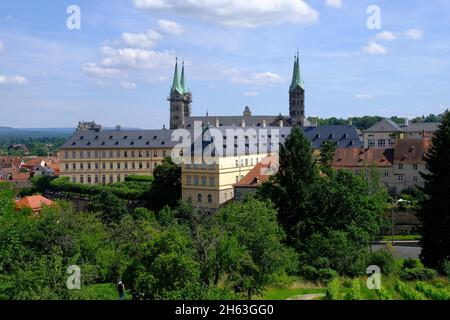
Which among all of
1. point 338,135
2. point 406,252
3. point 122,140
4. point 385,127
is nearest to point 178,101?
point 122,140

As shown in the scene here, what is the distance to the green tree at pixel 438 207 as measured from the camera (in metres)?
34.4

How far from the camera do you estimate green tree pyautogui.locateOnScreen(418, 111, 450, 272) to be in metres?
34.4

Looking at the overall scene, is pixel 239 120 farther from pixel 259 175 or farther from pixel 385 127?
pixel 259 175

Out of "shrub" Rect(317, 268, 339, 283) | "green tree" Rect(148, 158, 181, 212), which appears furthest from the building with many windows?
"shrub" Rect(317, 268, 339, 283)

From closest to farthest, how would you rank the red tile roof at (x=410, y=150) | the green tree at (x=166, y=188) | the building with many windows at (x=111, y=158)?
the red tile roof at (x=410, y=150), the green tree at (x=166, y=188), the building with many windows at (x=111, y=158)

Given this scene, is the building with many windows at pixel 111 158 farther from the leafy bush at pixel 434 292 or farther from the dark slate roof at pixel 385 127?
the leafy bush at pixel 434 292

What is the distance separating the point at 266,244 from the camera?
26.8 metres

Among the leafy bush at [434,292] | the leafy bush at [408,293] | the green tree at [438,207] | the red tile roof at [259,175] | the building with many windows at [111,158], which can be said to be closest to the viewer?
the leafy bush at [434,292]

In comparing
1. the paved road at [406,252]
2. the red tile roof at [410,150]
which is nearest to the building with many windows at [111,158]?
the red tile roof at [410,150]

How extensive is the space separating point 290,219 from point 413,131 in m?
63.1

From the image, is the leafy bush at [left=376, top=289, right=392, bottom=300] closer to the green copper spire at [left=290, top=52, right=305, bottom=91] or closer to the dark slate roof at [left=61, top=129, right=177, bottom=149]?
the dark slate roof at [left=61, top=129, right=177, bottom=149]

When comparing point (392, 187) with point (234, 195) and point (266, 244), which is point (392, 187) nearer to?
point (234, 195)

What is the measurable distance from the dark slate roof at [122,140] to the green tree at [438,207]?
62119mm
